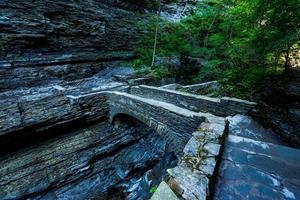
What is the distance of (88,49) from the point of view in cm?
1264

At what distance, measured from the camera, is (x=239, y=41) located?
9047mm

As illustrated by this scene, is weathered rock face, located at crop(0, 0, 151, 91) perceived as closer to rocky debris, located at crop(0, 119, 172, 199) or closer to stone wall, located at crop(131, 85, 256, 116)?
rocky debris, located at crop(0, 119, 172, 199)

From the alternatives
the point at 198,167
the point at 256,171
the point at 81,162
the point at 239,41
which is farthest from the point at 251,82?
the point at 81,162

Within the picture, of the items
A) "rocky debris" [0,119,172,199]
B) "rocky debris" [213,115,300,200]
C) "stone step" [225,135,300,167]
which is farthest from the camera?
"rocky debris" [0,119,172,199]

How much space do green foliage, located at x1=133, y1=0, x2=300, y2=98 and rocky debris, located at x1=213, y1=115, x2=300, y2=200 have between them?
4392 millimetres

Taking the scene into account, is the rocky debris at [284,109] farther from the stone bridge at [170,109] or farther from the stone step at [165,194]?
the stone step at [165,194]

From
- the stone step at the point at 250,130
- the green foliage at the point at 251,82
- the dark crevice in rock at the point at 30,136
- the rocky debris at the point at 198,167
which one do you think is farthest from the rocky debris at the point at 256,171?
the dark crevice in rock at the point at 30,136

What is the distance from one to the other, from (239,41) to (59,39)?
997cm

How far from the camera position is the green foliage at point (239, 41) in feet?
21.6

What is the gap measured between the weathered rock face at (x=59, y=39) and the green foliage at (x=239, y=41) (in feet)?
7.50

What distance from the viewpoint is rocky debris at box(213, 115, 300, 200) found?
2598 millimetres

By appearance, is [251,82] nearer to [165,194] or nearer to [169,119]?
[169,119]

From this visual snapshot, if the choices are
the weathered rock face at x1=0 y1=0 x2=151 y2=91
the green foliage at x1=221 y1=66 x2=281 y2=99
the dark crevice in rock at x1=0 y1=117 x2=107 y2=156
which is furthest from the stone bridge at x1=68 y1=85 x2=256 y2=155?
the weathered rock face at x1=0 y1=0 x2=151 y2=91

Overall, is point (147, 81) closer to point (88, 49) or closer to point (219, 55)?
point (88, 49)
